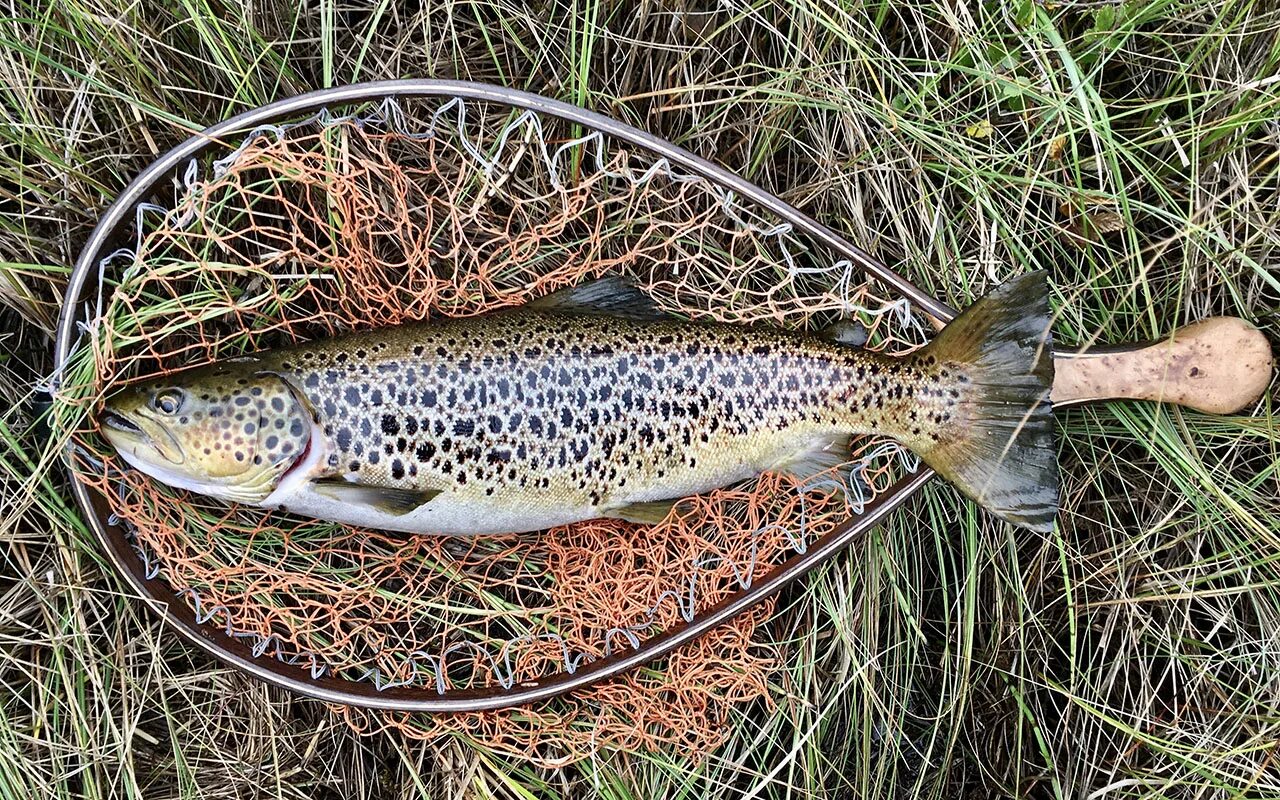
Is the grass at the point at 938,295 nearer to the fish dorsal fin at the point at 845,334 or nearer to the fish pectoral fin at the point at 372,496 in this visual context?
the fish dorsal fin at the point at 845,334

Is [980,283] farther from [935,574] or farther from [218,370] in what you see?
[218,370]

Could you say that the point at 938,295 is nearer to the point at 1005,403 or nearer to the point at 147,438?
the point at 1005,403

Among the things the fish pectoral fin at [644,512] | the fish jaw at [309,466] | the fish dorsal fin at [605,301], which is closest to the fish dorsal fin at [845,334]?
the fish dorsal fin at [605,301]

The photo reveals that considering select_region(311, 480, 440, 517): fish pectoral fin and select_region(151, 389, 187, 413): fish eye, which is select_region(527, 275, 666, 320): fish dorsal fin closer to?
select_region(311, 480, 440, 517): fish pectoral fin

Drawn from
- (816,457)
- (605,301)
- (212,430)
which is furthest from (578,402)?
(212,430)

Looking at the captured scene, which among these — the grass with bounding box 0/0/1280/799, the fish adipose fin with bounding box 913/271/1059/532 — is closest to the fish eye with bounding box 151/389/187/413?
the grass with bounding box 0/0/1280/799

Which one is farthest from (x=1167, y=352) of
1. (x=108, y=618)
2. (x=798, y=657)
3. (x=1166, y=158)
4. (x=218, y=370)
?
(x=108, y=618)
